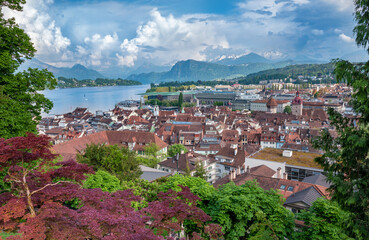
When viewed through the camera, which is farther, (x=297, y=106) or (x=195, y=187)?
(x=297, y=106)

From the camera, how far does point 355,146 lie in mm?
5934

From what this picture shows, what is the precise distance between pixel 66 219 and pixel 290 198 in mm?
12444

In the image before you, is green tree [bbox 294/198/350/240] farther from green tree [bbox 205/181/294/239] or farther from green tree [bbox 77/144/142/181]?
green tree [bbox 77/144/142/181]

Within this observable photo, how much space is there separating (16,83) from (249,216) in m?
9.71

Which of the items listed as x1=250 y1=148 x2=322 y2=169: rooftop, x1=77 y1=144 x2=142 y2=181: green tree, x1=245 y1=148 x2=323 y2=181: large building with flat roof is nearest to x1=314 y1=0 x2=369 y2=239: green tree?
x1=77 y1=144 x2=142 y2=181: green tree

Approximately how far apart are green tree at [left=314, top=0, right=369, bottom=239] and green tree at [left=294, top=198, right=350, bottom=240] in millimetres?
2291

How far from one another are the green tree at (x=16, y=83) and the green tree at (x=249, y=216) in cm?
775

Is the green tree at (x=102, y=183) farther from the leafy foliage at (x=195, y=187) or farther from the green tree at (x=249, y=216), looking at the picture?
the green tree at (x=249, y=216)

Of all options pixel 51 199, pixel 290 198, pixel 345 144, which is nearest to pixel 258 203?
pixel 345 144

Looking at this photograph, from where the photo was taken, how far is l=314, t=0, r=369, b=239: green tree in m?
5.84

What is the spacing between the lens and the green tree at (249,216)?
29.8 ft

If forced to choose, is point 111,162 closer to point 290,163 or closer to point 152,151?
point 290,163

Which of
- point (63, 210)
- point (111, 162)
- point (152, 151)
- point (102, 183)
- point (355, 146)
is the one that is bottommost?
point (152, 151)

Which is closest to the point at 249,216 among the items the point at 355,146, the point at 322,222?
the point at 322,222
